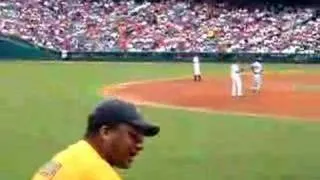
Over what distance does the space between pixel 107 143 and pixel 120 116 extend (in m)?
0.14

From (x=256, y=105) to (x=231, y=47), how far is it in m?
22.0

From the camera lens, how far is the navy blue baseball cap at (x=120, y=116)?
12.2 ft

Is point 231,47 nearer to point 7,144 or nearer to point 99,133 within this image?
point 7,144

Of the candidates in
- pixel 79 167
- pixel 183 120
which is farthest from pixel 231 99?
pixel 79 167

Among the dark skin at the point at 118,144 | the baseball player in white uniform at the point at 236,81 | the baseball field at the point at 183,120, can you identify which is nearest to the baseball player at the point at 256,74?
the baseball field at the point at 183,120

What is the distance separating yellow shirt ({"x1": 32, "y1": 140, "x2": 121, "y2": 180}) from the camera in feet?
12.0

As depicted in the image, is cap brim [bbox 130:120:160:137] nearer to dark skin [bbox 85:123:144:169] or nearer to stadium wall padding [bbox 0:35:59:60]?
dark skin [bbox 85:123:144:169]

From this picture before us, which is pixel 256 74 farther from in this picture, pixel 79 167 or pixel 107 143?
pixel 79 167

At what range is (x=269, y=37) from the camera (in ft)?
156

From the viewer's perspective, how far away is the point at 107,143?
3.79 meters

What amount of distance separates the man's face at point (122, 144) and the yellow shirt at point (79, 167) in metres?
0.08

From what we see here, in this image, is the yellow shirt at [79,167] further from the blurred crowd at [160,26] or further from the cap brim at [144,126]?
the blurred crowd at [160,26]

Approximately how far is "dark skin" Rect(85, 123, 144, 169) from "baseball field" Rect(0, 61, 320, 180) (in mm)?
10172

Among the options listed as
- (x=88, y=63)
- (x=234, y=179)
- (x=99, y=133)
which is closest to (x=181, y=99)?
(x=234, y=179)
